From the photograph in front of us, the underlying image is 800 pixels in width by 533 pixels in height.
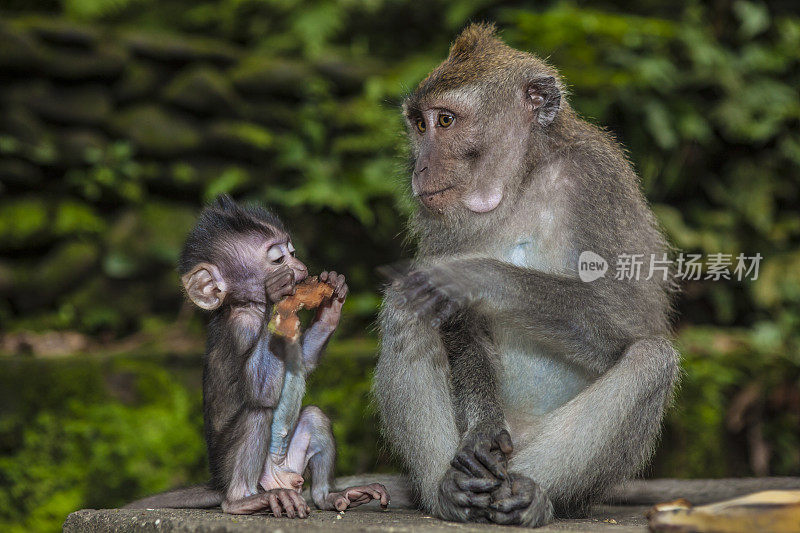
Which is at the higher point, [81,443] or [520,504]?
[520,504]

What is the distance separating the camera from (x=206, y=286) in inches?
154

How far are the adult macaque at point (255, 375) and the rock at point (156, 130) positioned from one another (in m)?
5.31

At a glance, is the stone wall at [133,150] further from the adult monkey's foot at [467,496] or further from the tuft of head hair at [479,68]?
the adult monkey's foot at [467,496]

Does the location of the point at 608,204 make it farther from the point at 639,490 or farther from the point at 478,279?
the point at 639,490

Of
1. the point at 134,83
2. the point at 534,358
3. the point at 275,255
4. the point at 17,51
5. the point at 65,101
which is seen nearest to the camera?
the point at 275,255

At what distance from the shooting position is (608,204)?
4246 millimetres

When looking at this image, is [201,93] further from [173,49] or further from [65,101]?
[65,101]

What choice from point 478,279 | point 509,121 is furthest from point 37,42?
point 478,279

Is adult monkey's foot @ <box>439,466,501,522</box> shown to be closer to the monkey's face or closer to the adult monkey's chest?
the adult monkey's chest

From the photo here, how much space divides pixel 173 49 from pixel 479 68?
5.89 m

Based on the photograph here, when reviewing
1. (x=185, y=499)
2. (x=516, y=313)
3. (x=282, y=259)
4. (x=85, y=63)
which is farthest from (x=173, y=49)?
(x=516, y=313)

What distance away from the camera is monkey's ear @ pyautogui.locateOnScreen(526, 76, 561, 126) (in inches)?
175

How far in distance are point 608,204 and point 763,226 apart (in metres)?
5.56

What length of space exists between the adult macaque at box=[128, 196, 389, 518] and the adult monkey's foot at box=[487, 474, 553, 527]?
0.65 meters
